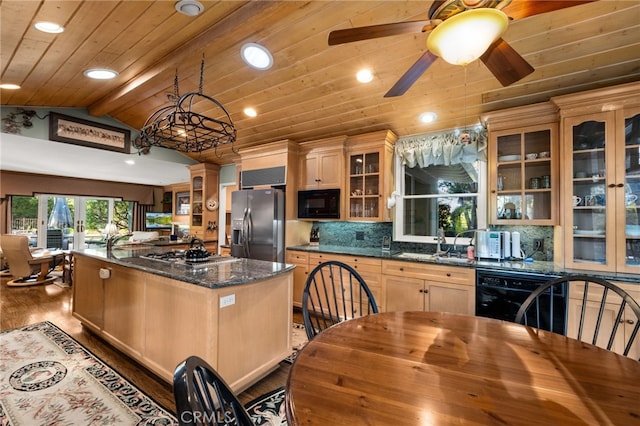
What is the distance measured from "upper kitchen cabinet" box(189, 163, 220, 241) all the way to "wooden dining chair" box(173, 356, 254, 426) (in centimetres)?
539

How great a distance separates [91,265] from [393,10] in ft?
12.2

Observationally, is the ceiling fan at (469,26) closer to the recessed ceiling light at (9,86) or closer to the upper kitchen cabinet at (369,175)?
the upper kitchen cabinet at (369,175)

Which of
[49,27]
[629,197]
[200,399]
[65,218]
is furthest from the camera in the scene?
[65,218]

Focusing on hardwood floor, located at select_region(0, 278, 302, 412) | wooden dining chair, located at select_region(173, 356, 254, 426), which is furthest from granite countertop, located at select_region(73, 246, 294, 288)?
wooden dining chair, located at select_region(173, 356, 254, 426)

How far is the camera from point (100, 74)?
2865 millimetres

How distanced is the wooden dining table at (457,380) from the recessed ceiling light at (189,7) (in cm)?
226

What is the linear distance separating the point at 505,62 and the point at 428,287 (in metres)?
2.13

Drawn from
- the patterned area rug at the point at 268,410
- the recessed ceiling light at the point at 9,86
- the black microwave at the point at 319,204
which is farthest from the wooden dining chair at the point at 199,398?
the recessed ceiling light at the point at 9,86

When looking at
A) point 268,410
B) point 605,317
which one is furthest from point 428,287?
point 268,410

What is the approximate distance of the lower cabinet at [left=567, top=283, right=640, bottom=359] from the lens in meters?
2.16

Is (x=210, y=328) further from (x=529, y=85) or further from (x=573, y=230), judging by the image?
(x=529, y=85)

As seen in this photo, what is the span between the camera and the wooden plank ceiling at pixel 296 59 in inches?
78.2

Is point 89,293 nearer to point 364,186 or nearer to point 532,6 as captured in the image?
point 364,186

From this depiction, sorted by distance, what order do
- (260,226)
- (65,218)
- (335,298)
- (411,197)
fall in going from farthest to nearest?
(65,218)
(260,226)
(411,197)
(335,298)
